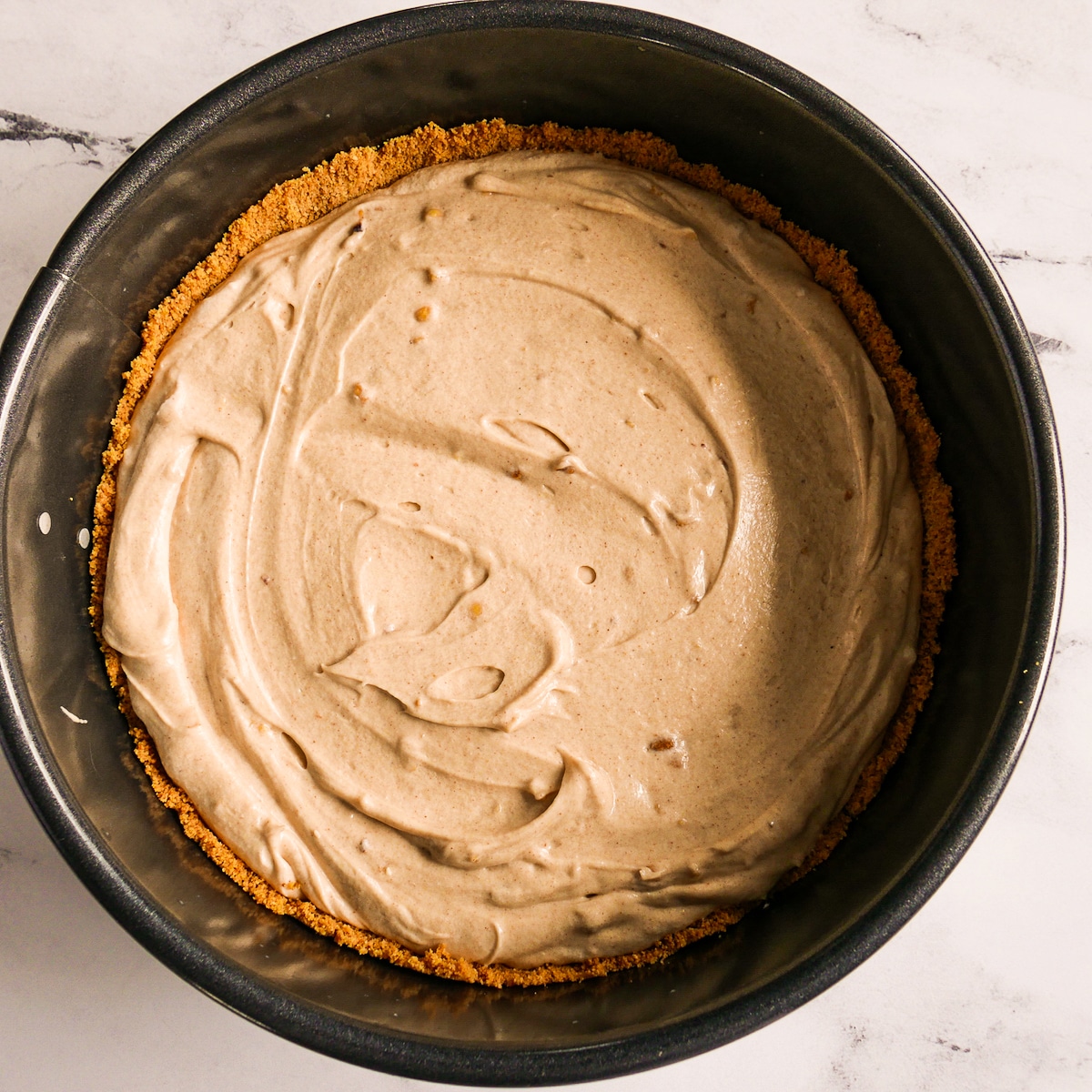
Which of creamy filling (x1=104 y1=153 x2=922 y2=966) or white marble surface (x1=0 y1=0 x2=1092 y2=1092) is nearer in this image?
creamy filling (x1=104 y1=153 x2=922 y2=966)

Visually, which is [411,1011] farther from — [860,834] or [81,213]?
[81,213]

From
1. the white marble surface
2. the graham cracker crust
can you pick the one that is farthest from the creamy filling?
the white marble surface

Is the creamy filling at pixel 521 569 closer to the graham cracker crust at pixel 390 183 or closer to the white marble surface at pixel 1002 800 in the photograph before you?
the graham cracker crust at pixel 390 183

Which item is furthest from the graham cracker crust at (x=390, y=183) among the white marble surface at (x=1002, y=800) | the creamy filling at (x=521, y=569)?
the white marble surface at (x=1002, y=800)

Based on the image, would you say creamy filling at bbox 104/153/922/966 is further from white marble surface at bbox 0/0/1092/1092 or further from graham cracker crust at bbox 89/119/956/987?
white marble surface at bbox 0/0/1092/1092

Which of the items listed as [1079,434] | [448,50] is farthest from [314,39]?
[1079,434]

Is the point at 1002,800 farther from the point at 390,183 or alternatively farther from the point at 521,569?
the point at 390,183

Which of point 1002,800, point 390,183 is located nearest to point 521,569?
point 390,183
